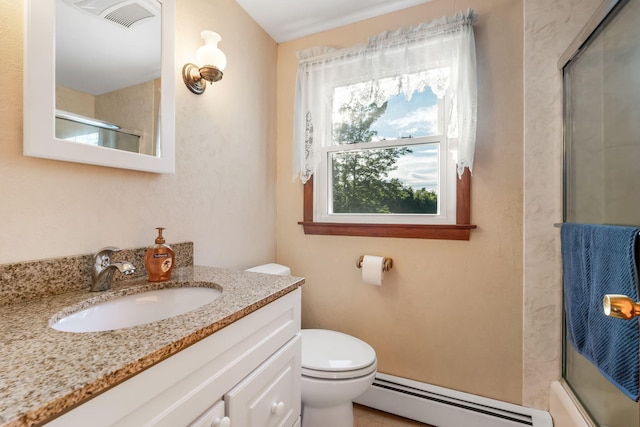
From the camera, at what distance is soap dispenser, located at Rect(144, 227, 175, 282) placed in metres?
1.01

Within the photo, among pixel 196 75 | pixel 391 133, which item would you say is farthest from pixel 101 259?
pixel 391 133

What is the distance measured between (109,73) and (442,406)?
82.4 inches

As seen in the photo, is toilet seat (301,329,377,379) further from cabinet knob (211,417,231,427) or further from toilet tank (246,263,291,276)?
cabinet knob (211,417,231,427)

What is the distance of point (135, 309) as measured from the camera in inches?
36.1

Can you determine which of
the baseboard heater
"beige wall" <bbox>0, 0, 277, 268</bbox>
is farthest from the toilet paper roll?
"beige wall" <bbox>0, 0, 277, 268</bbox>

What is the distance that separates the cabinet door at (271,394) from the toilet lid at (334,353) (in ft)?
0.88

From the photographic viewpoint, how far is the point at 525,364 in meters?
1.38

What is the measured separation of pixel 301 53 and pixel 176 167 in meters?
1.13

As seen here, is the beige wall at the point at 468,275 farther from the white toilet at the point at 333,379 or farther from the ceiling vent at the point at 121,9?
the ceiling vent at the point at 121,9

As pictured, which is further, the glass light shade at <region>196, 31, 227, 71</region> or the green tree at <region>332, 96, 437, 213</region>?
the green tree at <region>332, 96, 437, 213</region>

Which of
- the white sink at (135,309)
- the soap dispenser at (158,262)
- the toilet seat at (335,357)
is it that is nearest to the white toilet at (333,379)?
the toilet seat at (335,357)

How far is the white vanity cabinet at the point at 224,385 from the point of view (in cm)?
48

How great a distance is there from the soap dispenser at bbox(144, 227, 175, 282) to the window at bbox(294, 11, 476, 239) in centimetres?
96

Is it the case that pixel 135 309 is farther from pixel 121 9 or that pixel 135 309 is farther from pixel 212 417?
pixel 121 9
